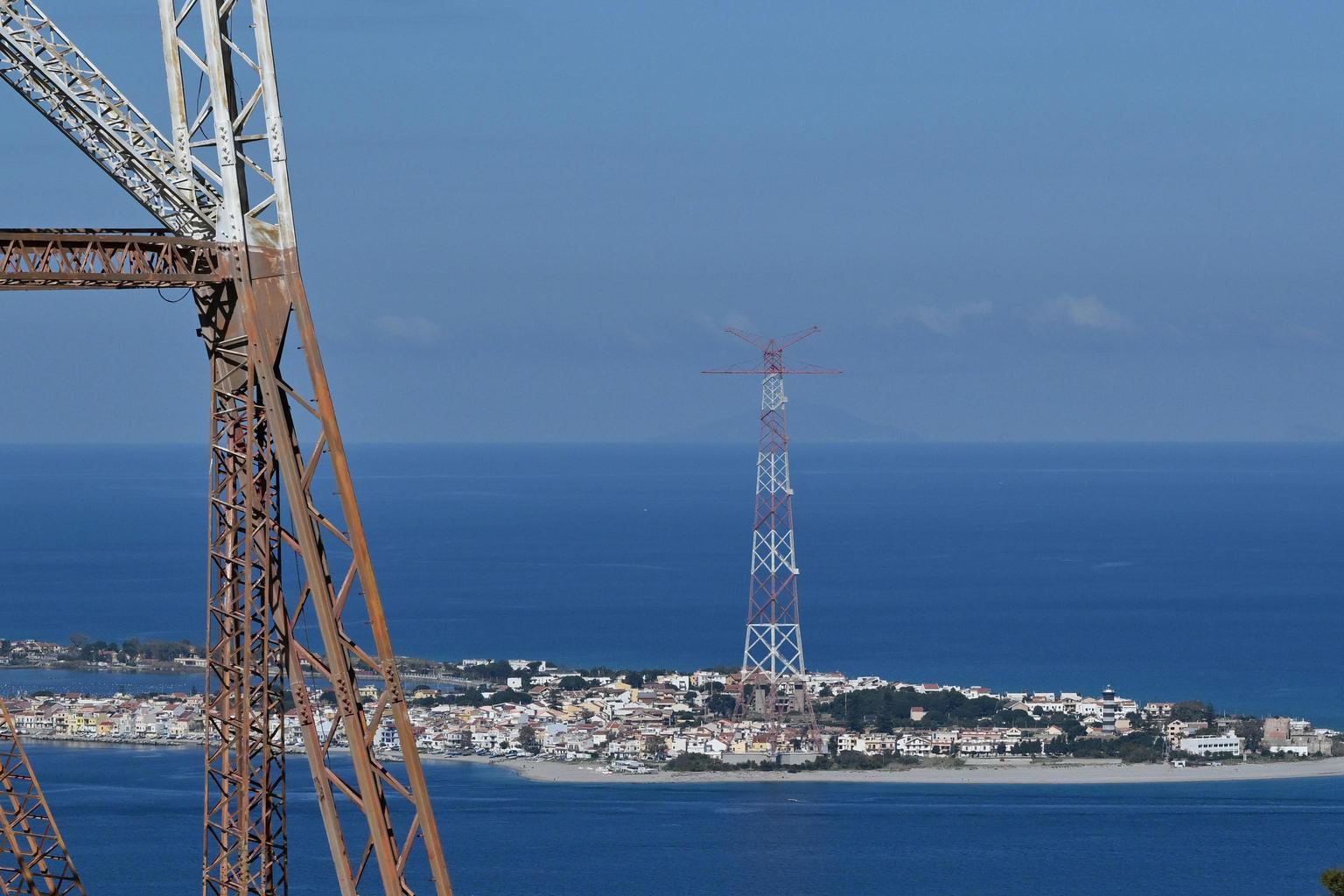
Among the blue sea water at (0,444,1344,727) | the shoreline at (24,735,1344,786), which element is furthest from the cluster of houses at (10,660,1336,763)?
the blue sea water at (0,444,1344,727)

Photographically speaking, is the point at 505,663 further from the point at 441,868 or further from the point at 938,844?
the point at 441,868

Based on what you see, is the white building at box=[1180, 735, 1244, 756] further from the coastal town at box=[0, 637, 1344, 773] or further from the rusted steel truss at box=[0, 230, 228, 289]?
the rusted steel truss at box=[0, 230, 228, 289]

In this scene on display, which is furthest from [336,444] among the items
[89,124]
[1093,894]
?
[1093,894]

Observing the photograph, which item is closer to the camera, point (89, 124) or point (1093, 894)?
point (89, 124)

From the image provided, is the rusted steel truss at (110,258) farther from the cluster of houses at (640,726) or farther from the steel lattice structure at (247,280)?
the cluster of houses at (640,726)

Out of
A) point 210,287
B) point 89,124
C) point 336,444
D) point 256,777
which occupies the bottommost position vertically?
point 256,777

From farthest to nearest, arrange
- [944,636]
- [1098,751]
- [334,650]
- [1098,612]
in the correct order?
[1098,612], [944,636], [1098,751], [334,650]

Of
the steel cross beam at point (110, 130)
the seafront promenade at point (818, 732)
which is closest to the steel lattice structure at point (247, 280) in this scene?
the steel cross beam at point (110, 130)

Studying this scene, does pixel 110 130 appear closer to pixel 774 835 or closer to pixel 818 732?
pixel 774 835
